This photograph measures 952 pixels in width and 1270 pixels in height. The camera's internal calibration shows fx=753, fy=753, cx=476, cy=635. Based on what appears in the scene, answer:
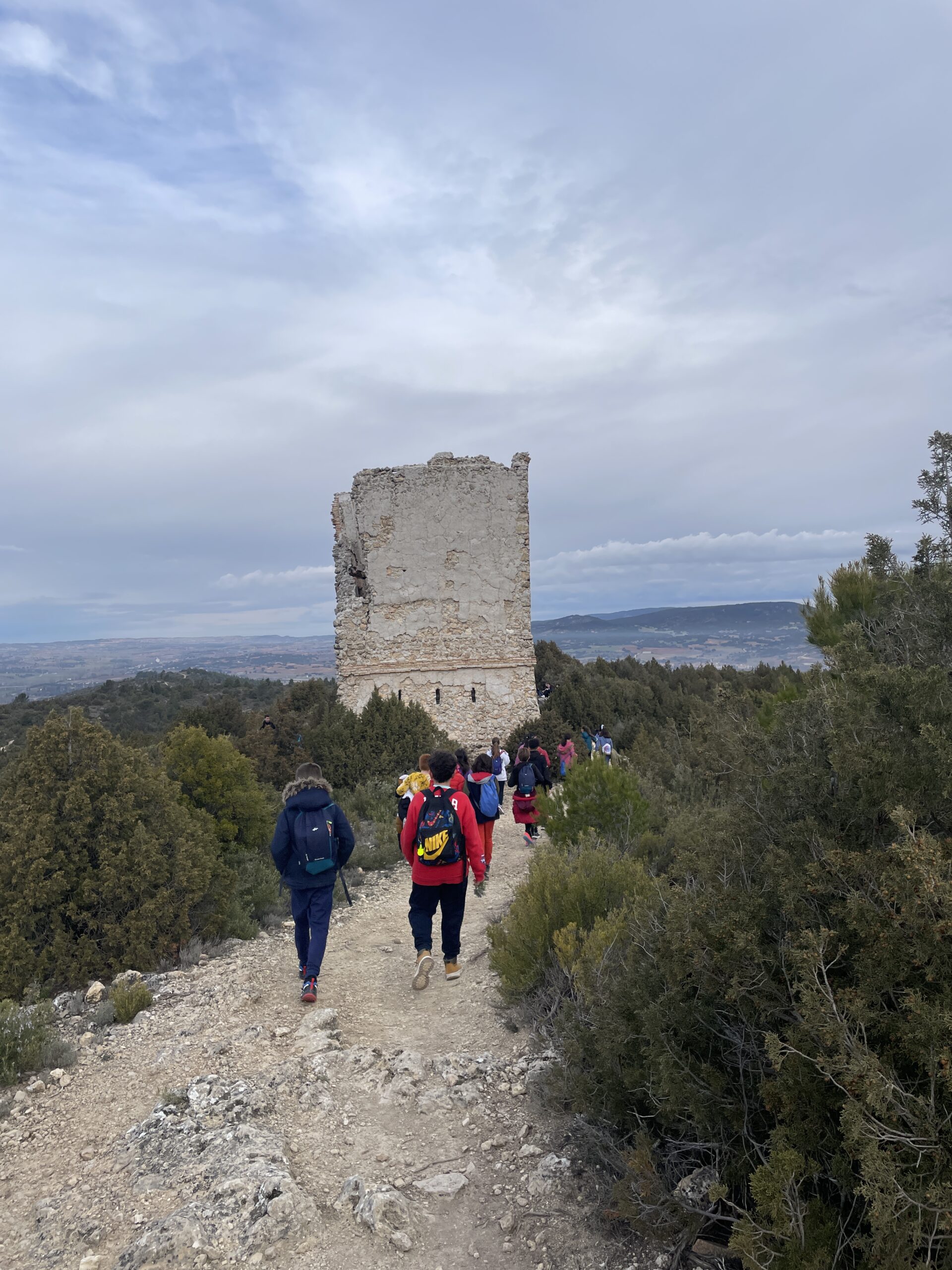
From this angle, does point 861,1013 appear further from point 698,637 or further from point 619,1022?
point 698,637

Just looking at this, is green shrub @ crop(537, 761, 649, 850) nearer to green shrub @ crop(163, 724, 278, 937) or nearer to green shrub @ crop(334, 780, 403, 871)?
green shrub @ crop(334, 780, 403, 871)

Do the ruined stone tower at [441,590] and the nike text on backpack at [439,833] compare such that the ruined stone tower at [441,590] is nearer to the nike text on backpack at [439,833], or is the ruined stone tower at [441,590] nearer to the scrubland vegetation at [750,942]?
the scrubland vegetation at [750,942]

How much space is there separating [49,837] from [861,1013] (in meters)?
5.15

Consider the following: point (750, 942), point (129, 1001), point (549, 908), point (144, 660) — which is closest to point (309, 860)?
point (129, 1001)

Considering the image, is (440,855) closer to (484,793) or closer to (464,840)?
(464,840)

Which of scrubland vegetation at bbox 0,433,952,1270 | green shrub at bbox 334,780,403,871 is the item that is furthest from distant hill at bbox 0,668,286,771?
scrubland vegetation at bbox 0,433,952,1270

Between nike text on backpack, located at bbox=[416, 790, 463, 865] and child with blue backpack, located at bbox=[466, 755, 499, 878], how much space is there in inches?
81.4

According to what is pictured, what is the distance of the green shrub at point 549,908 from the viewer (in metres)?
4.37

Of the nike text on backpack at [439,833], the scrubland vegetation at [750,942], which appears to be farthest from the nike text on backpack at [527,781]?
the nike text on backpack at [439,833]

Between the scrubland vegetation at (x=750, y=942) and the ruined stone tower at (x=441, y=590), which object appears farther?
the ruined stone tower at (x=441, y=590)

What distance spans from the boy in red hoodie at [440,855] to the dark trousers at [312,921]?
24.6 inches

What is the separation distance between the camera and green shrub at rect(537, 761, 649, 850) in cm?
738

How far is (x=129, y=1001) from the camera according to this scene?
4594mm

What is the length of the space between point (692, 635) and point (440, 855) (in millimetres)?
43374
